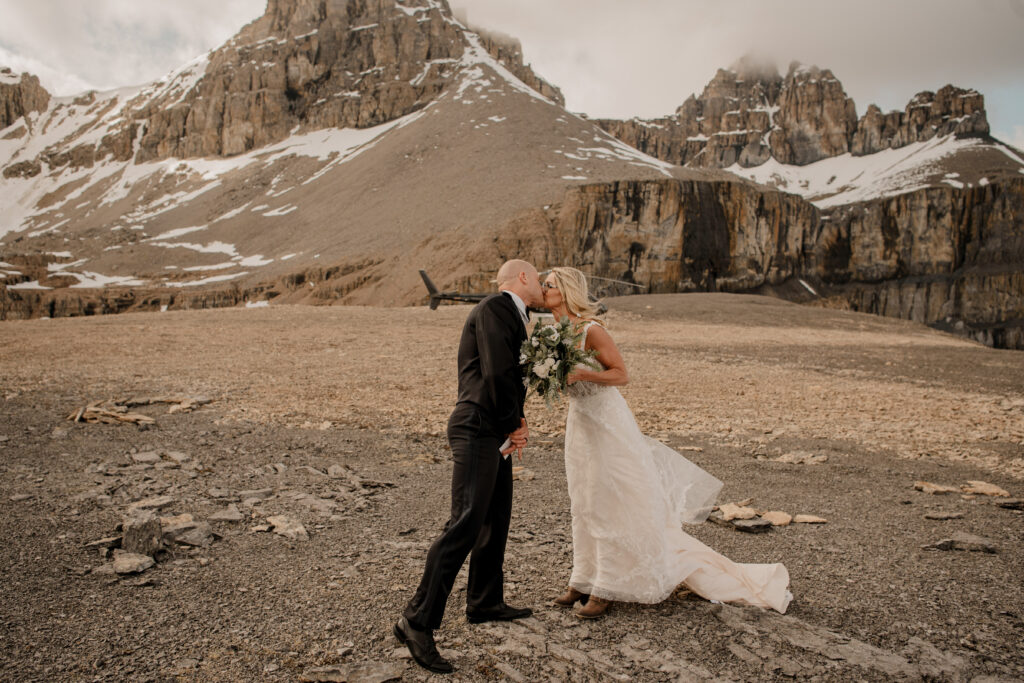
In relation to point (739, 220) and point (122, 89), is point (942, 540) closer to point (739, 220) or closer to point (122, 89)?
point (739, 220)

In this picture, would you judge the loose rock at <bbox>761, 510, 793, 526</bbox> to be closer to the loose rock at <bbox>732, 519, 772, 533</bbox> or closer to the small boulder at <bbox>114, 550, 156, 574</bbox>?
the loose rock at <bbox>732, 519, 772, 533</bbox>

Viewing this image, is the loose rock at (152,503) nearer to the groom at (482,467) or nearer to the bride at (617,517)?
the groom at (482,467)

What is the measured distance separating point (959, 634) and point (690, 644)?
1.75 meters

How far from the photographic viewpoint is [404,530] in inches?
239

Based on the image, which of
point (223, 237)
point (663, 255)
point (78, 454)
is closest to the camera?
point (78, 454)

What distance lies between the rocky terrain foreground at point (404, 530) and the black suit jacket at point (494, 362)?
139cm

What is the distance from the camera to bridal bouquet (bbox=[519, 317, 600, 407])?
4.28 metres

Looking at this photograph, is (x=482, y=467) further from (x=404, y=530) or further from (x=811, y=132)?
(x=811, y=132)

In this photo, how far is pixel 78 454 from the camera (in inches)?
322

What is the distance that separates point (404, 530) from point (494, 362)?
107 inches

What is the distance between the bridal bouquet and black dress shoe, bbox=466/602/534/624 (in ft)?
4.50

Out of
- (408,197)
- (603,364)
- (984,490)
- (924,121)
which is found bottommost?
(984,490)

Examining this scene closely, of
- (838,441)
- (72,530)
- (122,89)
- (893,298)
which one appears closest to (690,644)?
(72,530)

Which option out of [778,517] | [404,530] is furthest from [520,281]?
[778,517]
